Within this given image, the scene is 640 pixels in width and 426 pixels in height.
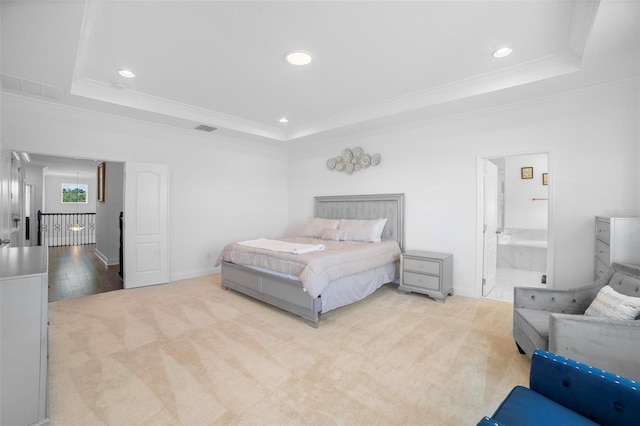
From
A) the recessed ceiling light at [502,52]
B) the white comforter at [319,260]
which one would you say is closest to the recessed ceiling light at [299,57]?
the recessed ceiling light at [502,52]

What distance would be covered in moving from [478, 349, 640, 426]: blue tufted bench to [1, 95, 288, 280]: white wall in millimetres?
4980

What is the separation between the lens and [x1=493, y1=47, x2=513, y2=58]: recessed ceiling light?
2727 millimetres

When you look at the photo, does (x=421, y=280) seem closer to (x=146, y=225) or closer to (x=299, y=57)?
(x=299, y=57)

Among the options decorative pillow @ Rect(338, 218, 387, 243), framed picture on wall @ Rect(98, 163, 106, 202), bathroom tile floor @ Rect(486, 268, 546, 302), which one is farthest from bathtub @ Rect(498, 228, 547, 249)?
framed picture on wall @ Rect(98, 163, 106, 202)

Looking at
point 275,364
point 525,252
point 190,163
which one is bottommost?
point 275,364

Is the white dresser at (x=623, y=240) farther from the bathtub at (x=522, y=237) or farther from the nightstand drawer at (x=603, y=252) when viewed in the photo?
the bathtub at (x=522, y=237)

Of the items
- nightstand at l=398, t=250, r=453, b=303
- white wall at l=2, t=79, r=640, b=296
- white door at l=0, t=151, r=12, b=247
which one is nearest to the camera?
white door at l=0, t=151, r=12, b=247

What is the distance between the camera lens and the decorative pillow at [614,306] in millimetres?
1770

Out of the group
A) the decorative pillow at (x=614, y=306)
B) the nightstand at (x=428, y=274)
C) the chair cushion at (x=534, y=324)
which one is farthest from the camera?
the nightstand at (x=428, y=274)

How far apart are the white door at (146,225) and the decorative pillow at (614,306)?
5.25 metres

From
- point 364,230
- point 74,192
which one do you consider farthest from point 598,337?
point 74,192

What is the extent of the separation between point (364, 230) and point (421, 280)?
112 centimetres

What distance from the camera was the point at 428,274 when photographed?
12.8 ft

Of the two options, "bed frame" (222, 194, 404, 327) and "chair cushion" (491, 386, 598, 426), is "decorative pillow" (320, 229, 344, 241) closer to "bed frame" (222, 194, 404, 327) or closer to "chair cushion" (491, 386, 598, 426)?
"bed frame" (222, 194, 404, 327)
